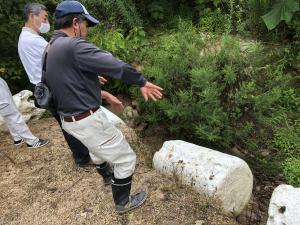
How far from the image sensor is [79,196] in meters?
4.41

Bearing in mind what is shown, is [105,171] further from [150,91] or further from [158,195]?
[150,91]

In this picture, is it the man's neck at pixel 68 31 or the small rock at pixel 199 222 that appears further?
the small rock at pixel 199 222

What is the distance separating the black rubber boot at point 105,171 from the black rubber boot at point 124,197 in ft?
1.17

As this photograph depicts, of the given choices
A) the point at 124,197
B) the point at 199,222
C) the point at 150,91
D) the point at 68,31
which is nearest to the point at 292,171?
the point at 199,222

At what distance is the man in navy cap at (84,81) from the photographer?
10.4ft

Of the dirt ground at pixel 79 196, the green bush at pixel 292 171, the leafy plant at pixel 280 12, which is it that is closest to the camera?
the dirt ground at pixel 79 196

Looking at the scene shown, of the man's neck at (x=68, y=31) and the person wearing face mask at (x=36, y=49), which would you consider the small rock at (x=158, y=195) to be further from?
the man's neck at (x=68, y=31)

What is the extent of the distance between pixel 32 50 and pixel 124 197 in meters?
1.97

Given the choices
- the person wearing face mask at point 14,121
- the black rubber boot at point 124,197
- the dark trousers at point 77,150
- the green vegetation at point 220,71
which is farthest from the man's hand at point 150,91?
the person wearing face mask at point 14,121

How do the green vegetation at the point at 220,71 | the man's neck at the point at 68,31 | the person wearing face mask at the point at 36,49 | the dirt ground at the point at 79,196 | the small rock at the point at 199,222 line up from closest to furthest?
1. the man's neck at the point at 68,31
2. the small rock at the point at 199,222
3. the dirt ground at the point at 79,196
4. the person wearing face mask at the point at 36,49
5. the green vegetation at the point at 220,71

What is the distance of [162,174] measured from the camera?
4.58 meters

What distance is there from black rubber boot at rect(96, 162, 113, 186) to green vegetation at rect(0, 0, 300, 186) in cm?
98

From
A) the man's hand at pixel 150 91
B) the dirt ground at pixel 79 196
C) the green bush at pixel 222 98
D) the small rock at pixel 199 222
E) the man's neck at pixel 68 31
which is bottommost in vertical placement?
the dirt ground at pixel 79 196

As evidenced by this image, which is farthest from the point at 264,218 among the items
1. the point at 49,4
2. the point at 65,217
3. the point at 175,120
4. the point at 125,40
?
the point at 49,4
